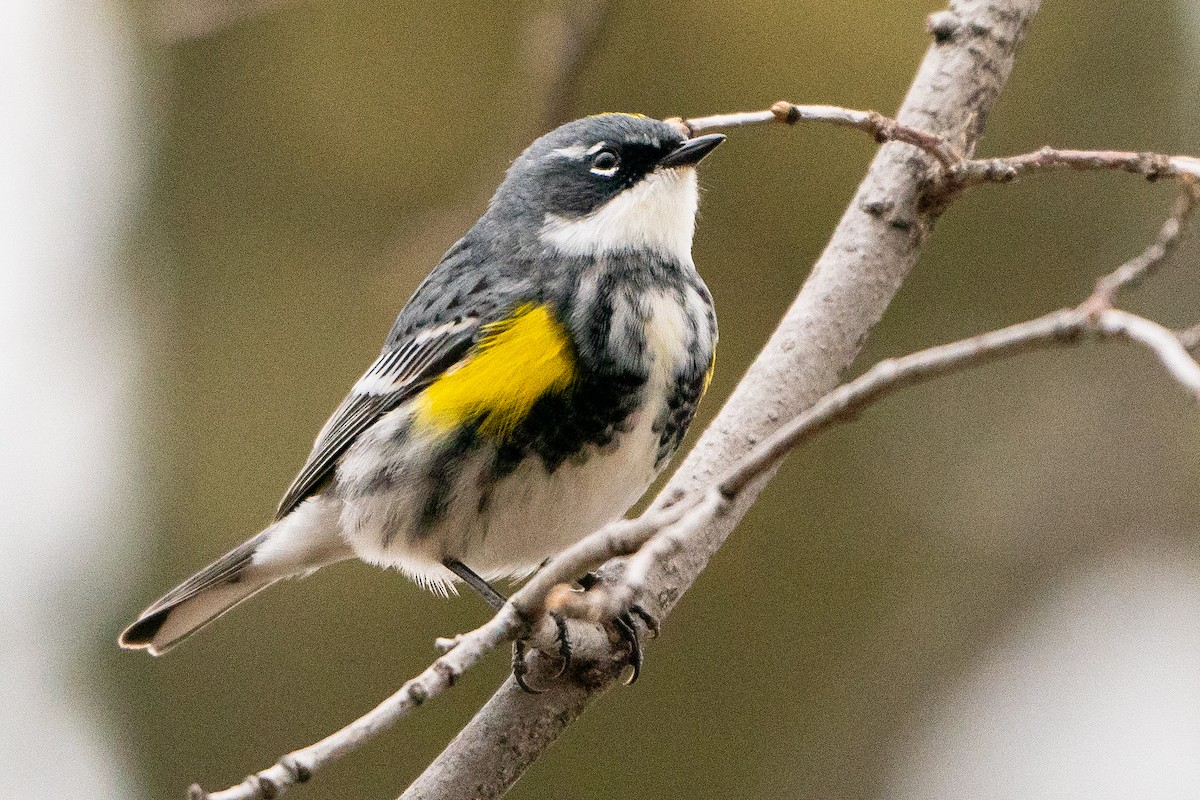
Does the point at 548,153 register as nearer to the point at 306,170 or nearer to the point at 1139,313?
the point at 306,170

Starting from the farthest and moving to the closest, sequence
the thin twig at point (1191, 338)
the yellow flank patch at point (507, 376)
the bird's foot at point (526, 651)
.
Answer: the yellow flank patch at point (507, 376) < the bird's foot at point (526, 651) < the thin twig at point (1191, 338)

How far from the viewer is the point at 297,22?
253 inches

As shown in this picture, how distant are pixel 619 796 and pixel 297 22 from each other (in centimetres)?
385

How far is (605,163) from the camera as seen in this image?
4.25 metres

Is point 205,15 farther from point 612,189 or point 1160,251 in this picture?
point 1160,251

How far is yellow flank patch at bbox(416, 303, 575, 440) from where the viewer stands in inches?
144

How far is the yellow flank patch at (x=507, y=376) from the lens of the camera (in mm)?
3662

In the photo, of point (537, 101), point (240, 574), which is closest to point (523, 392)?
point (240, 574)

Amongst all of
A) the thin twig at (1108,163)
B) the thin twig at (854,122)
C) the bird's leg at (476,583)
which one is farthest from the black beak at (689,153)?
the bird's leg at (476,583)

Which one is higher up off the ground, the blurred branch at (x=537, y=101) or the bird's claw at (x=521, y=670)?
the blurred branch at (x=537, y=101)

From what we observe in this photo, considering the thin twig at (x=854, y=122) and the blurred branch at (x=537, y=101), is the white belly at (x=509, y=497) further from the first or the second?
the blurred branch at (x=537, y=101)

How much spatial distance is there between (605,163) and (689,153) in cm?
30

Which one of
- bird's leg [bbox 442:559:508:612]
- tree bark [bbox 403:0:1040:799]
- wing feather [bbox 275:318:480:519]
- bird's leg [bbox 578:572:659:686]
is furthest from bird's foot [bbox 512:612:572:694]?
wing feather [bbox 275:318:480:519]

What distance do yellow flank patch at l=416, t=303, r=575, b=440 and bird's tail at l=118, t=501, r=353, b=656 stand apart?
714 mm
